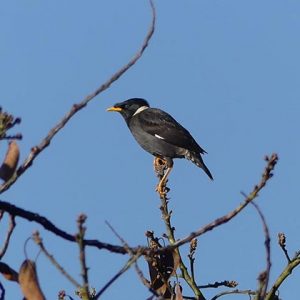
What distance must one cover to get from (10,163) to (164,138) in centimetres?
932

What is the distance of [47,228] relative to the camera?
206 cm

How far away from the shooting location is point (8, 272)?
2.21 m

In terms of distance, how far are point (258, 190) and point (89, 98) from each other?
0.45 m

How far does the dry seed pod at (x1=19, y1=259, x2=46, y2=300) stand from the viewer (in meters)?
2.06

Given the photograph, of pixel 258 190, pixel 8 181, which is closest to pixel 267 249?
pixel 258 190

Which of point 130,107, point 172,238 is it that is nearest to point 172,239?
point 172,238

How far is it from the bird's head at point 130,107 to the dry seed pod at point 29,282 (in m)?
10.6

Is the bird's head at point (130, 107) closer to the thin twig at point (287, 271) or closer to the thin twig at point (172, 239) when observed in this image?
the thin twig at point (172, 239)

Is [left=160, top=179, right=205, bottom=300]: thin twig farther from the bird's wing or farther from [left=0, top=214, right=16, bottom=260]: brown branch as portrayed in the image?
the bird's wing

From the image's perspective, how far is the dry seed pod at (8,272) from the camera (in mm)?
2191

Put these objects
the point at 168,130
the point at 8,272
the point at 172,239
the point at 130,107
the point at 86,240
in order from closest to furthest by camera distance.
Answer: the point at 86,240, the point at 8,272, the point at 172,239, the point at 168,130, the point at 130,107

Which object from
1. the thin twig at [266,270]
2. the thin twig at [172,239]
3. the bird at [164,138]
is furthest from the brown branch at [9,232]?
the bird at [164,138]

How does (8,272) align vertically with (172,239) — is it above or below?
below

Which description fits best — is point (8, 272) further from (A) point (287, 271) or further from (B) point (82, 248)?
(A) point (287, 271)
